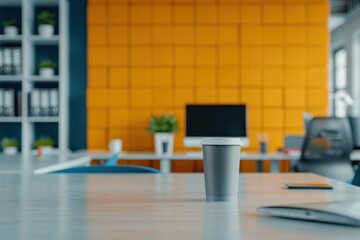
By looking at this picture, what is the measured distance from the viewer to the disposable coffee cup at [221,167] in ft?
3.70

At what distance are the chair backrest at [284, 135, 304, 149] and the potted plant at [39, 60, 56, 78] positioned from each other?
96.1 inches

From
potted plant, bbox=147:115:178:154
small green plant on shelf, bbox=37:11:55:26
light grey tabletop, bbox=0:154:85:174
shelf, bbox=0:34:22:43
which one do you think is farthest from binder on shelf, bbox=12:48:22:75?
light grey tabletop, bbox=0:154:85:174

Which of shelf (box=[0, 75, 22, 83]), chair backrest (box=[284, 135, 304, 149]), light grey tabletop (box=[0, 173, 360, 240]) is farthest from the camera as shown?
shelf (box=[0, 75, 22, 83])

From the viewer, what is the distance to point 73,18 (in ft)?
18.9

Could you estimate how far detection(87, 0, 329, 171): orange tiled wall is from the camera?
18.6ft

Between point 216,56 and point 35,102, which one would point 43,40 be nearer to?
point 35,102

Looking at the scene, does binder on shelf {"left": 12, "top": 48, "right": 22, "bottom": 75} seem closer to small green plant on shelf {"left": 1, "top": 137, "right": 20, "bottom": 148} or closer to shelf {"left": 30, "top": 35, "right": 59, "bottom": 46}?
shelf {"left": 30, "top": 35, "right": 59, "bottom": 46}

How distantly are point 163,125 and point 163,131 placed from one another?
0.21ft

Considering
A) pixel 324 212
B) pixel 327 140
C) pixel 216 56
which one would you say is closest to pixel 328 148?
pixel 327 140

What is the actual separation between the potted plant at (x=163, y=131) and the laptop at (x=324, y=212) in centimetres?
416

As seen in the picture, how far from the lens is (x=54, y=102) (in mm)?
5367

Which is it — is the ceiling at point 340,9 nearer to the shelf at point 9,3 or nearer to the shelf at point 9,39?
the shelf at point 9,3

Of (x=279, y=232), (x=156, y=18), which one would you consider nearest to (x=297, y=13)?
(x=156, y=18)

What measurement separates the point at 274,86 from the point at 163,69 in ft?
3.87
